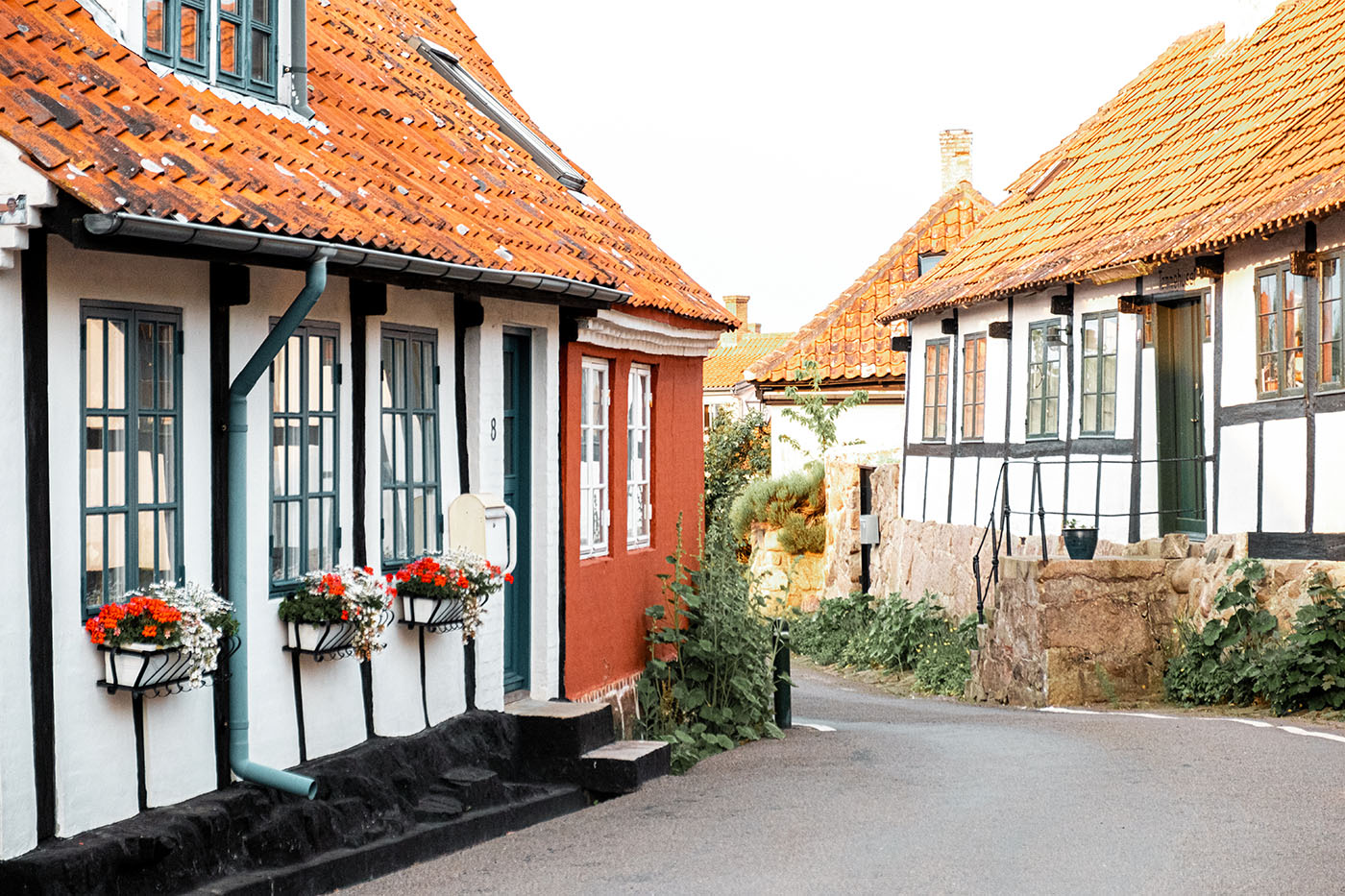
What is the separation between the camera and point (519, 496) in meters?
10.7

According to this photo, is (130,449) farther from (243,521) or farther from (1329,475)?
(1329,475)

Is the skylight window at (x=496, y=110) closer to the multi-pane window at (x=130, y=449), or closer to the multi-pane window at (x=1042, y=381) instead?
the multi-pane window at (x=130, y=449)

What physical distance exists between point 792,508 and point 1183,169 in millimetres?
12495

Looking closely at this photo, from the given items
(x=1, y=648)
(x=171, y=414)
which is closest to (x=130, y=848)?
(x=1, y=648)

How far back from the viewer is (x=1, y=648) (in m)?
6.11

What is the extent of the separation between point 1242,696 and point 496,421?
8.03 metres

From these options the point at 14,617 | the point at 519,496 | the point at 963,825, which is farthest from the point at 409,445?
the point at 963,825

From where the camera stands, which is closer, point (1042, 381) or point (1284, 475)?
point (1284, 475)

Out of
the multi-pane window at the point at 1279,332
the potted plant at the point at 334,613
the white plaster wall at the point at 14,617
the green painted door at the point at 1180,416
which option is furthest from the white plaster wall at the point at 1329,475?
the white plaster wall at the point at 14,617

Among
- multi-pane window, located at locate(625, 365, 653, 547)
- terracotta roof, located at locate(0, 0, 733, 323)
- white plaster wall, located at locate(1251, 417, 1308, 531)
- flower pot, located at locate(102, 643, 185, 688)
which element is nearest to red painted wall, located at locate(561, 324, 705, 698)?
multi-pane window, located at locate(625, 365, 653, 547)

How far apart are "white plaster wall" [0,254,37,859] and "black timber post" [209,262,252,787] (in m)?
1.17

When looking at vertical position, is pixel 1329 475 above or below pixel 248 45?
below

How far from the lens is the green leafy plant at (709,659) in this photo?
1216 centimetres

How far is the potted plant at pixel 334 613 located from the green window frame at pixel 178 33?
2.66 m
